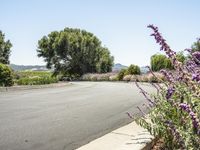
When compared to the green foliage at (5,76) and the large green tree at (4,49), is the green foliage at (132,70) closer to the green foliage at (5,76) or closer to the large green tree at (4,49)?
the large green tree at (4,49)

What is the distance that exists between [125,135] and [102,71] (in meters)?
59.8

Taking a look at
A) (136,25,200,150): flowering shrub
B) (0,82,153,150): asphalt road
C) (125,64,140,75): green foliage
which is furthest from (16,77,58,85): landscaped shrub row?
(136,25,200,150): flowering shrub

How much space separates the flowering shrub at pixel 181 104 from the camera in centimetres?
272

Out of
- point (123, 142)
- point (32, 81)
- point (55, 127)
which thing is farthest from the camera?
point (32, 81)

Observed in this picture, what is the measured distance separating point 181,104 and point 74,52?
60518 mm

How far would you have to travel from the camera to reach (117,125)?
9203mm

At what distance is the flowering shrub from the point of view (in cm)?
272

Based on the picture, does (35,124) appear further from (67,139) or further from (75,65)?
(75,65)

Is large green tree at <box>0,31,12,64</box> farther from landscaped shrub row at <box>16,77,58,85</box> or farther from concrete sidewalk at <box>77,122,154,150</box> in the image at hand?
concrete sidewalk at <box>77,122,154,150</box>

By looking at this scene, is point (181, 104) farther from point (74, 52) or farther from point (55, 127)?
point (74, 52)

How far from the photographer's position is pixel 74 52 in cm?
6266

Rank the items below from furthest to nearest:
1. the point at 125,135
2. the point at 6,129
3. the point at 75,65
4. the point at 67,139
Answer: the point at 75,65 < the point at 6,129 < the point at 67,139 < the point at 125,135

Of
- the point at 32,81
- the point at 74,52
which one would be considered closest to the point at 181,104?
the point at 32,81

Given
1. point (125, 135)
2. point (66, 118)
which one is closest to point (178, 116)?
point (125, 135)
